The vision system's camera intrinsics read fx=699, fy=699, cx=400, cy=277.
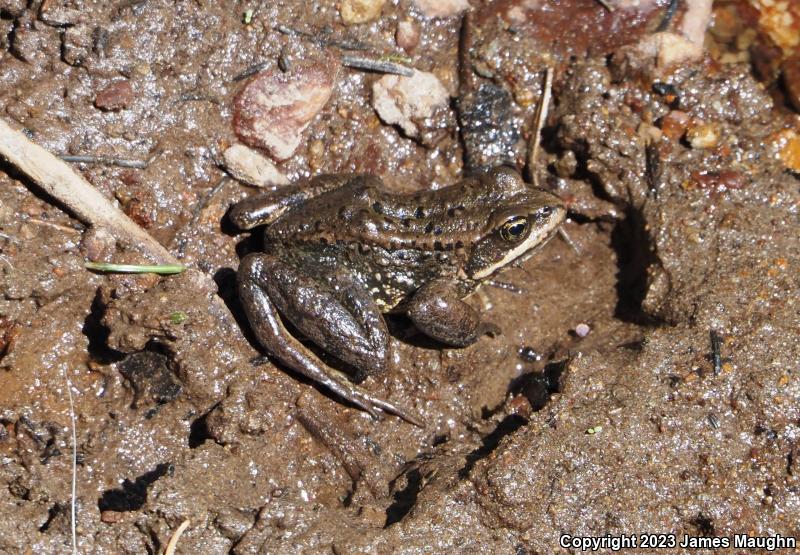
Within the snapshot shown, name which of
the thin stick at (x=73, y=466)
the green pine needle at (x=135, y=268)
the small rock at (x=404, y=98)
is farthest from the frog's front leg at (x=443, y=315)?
the thin stick at (x=73, y=466)

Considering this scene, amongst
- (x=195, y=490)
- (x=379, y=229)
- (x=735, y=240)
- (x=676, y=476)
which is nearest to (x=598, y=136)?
(x=735, y=240)

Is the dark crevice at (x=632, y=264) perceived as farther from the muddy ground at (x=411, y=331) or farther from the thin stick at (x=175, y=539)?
the thin stick at (x=175, y=539)

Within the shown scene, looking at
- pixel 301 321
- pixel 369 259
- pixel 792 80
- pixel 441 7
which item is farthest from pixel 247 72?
pixel 792 80

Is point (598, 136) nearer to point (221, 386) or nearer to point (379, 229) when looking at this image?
point (379, 229)

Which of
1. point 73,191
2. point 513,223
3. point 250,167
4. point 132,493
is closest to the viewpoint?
point 132,493

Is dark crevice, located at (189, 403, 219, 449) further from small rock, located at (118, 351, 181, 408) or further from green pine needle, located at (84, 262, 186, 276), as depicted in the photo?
green pine needle, located at (84, 262, 186, 276)

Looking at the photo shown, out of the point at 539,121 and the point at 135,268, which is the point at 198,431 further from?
the point at 539,121
